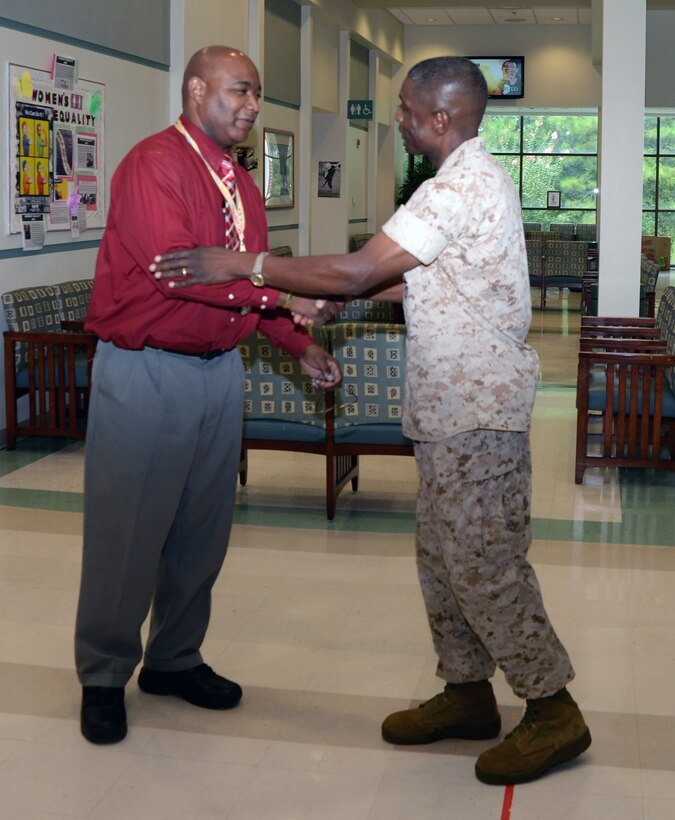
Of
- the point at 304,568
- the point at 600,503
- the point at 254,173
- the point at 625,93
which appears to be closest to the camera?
the point at 304,568

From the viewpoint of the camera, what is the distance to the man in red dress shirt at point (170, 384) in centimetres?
277

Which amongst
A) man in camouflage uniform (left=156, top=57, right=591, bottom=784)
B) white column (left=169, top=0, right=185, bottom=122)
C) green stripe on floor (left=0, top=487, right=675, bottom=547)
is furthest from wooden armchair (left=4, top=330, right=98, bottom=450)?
man in camouflage uniform (left=156, top=57, right=591, bottom=784)

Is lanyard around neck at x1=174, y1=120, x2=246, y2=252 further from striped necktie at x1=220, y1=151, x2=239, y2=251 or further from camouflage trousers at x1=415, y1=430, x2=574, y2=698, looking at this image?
camouflage trousers at x1=415, y1=430, x2=574, y2=698

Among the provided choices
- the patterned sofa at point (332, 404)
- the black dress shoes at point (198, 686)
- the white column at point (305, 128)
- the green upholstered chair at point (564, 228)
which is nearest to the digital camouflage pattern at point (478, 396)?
the black dress shoes at point (198, 686)

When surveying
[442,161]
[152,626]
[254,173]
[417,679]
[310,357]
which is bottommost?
[417,679]

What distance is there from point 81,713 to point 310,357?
1.13 metres

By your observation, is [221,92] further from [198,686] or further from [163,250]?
[198,686]

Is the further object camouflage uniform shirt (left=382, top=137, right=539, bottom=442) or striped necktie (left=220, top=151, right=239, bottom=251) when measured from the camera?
striped necktie (left=220, top=151, right=239, bottom=251)

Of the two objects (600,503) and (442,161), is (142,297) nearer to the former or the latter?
(442,161)

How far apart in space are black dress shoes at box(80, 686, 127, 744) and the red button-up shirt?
0.94 metres

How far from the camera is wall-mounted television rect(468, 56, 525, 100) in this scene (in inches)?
816

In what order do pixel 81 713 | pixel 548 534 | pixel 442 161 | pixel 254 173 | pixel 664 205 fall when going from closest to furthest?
pixel 442 161 → pixel 81 713 → pixel 548 534 → pixel 254 173 → pixel 664 205

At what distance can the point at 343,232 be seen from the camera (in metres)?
17.0

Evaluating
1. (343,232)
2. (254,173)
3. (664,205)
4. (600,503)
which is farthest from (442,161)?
(664,205)
